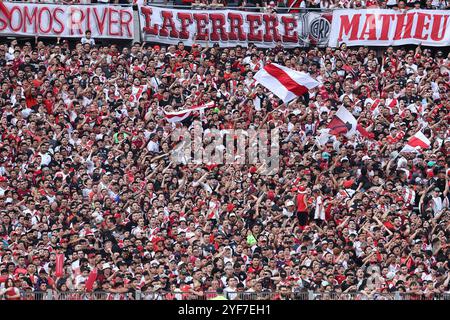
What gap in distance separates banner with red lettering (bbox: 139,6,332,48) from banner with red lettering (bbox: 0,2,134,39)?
3.05 feet

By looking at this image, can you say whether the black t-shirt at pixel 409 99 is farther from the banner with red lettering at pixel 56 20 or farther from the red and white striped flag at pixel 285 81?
the banner with red lettering at pixel 56 20

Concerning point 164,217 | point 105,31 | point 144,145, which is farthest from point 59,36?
point 164,217

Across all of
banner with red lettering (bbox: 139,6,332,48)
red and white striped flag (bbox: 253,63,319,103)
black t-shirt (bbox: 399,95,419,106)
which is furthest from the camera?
banner with red lettering (bbox: 139,6,332,48)

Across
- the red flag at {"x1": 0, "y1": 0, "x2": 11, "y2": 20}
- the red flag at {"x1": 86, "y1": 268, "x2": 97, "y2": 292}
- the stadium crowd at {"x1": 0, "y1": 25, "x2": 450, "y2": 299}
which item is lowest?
the red flag at {"x1": 86, "y1": 268, "x2": 97, "y2": 292}

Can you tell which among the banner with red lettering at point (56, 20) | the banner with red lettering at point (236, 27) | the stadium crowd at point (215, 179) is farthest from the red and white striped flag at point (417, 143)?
the banner with red lettering at point (56, 20)

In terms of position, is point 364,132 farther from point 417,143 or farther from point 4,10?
point 4,10

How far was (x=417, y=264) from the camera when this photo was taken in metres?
27.8

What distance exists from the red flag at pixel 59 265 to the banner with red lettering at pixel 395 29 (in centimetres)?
990

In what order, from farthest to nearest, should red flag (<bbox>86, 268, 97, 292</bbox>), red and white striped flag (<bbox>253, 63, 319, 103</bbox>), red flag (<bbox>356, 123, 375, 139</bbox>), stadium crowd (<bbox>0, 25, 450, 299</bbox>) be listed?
1. red and white striped flag (<bbox>253, 63, 319, 103</bbox>)
2. red flag (<bbox>356, 123, 375, 139</bbox>)
3. stadium crowd (<bbox>0, 25, 450, 299</bbox>)
4. red flag (<bbox>86, 268, 97, 292</bbox>)

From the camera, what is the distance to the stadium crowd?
88.5 ft

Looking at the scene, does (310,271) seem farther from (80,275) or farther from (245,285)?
(80,275)

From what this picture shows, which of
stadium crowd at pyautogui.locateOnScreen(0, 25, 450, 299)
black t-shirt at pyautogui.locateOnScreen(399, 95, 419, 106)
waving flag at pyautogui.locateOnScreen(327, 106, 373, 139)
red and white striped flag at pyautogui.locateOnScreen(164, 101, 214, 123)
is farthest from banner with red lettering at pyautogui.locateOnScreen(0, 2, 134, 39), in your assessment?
black t-shirt at pyautogui.locateOnScreen(399, 95, 419, 106)

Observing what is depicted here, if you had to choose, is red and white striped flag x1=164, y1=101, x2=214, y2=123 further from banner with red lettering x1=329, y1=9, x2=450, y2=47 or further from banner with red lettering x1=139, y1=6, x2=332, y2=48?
banner with red lettering x1=329, y1=9, x2=450, y2=47

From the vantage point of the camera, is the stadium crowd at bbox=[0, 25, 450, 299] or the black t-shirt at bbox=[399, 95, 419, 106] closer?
the stadium crowd at bbox=[0, 25, 450, 299]
